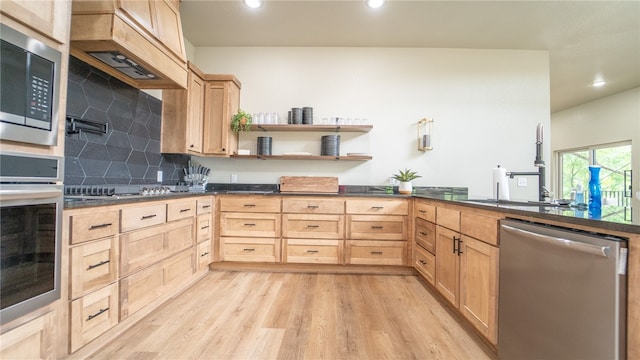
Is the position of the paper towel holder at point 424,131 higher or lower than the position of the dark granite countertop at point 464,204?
higher

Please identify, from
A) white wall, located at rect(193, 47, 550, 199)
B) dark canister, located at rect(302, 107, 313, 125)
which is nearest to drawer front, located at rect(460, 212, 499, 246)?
white wall, located at rect(193, 47, 550, 199)

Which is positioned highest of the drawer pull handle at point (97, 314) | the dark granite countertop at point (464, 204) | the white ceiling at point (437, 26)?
the white ceiling at point (437, 26)

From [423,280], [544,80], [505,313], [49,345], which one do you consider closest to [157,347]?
[49,345]

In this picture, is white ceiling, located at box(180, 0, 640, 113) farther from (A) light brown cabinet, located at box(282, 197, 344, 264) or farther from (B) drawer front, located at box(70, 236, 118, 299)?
(B) drawer front, located at box(70, 236, 118, 299)

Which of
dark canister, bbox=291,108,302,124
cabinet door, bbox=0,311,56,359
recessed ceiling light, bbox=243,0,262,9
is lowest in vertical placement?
cabinet door, bbox=0,311,56,359

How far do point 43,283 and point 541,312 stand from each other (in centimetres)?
222

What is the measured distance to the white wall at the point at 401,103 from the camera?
3.35 metres

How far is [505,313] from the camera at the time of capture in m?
1.35

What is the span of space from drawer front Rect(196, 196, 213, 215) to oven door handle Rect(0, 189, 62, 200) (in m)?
1.29

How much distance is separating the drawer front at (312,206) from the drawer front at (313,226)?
0.05 metres

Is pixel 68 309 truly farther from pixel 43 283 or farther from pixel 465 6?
pixel 465 6

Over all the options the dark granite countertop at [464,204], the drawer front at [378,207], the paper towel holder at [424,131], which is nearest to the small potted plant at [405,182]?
the dark granite countertop at [464,204]

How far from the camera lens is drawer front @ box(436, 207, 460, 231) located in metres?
1.90

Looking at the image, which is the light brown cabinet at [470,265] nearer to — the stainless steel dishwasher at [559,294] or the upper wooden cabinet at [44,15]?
the stainless steel dishwasher at [559,294]
